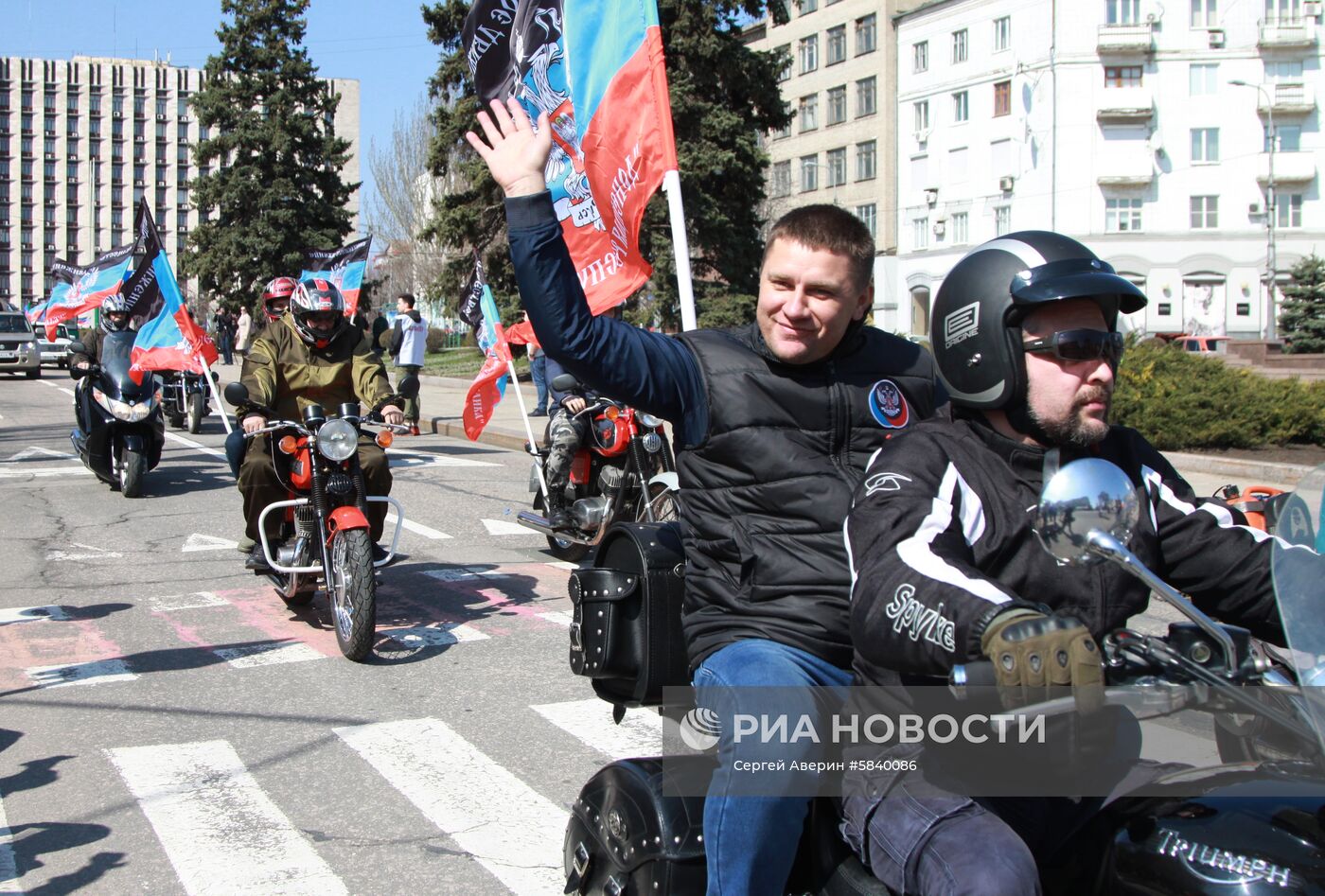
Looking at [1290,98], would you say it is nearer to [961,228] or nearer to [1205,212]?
[1205,212]

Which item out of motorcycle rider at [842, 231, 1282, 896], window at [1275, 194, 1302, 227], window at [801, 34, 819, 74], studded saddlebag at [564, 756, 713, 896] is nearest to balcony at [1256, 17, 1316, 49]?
window at [1275, 194, 1302, 227]

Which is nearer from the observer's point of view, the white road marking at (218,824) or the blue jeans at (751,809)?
the blue jeans at (751,809)

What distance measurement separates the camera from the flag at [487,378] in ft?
37.2

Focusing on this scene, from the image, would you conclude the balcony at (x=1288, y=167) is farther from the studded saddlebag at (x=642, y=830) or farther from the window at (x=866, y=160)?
the studded saddlebag at (x=642, y=830)

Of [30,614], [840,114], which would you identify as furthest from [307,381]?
[840,114]

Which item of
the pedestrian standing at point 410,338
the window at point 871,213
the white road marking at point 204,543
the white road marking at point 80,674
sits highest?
the window at point 871,213

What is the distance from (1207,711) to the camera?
7.00ft

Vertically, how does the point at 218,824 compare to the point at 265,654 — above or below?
below

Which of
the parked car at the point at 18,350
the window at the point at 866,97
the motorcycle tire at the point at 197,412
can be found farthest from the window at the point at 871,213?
the motorcycle tire at the point at 197,412

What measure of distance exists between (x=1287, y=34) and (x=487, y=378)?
57.8 meters

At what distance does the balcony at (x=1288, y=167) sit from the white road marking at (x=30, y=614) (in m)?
60.1

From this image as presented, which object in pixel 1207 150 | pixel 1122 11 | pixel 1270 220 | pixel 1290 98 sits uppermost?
pixel 1122 11

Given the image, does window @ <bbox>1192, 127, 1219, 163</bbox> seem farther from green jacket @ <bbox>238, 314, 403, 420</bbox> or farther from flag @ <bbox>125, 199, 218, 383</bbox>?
green jacket @ <bbox>238, 314, 403, 420</bbox>

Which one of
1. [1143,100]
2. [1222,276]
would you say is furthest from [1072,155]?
[1222,276]
